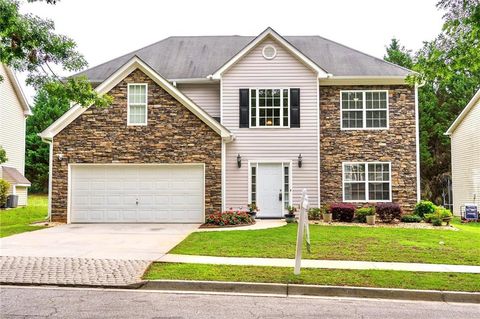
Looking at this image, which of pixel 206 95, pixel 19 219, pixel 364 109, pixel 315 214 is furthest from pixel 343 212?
pixel 19 219

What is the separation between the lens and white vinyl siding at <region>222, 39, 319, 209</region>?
67.1 feet

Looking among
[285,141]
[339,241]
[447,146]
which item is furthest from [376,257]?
[447,146]

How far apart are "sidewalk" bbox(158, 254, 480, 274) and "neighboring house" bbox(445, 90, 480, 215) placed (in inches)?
722

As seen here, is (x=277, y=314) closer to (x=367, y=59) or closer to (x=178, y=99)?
(x=178, y=99)

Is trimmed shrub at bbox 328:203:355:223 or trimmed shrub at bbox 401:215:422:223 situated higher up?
trimmed shrub at bbox 328:203:355:223

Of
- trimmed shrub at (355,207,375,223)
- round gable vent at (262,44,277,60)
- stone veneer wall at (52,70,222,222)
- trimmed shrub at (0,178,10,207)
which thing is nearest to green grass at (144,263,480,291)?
trimmed shrub at (355,207,375,223)

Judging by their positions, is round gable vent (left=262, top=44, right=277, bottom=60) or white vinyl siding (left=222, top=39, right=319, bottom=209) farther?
round gable vent (left=262, top=44, right=277, bottom=60)

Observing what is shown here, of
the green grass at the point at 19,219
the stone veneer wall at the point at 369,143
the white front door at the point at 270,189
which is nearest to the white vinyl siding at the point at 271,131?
the white front door at the point at 270,189

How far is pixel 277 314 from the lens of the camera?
673 cm

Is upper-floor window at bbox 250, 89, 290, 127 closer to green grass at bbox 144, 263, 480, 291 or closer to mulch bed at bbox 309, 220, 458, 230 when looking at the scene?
mulch bed at bbox 309, 220, 458, 230

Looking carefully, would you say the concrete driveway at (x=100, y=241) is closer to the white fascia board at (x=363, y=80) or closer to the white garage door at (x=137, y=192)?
the white garage door at (x=137, y=192)

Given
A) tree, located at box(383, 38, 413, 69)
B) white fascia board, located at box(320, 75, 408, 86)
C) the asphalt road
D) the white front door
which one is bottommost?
the asphalt road

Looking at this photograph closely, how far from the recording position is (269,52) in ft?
68.5

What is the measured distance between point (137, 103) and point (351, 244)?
10.2 meters
